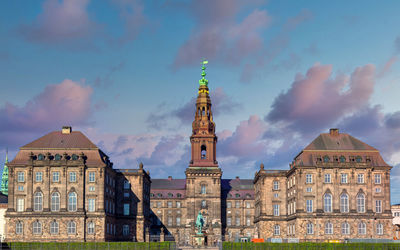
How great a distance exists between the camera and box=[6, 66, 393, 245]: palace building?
339ft

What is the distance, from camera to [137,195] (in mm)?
122812

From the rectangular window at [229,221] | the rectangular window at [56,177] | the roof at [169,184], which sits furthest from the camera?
the roof at [169,184]

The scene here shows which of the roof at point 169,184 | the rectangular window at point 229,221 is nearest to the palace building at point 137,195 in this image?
the rectangular window at point 229,221

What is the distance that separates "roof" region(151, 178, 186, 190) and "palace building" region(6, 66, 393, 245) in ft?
154

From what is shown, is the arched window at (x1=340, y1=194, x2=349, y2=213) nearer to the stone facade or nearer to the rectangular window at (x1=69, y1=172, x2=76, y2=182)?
the stone facade

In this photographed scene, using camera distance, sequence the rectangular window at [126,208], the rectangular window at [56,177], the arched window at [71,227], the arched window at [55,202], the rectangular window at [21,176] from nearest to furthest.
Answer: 1. the arched window at [71,227]
2. the arched window at [55,202]
3. the rectangular window at [21,176]
4. the rectangular window at [56,177]
5. the rectangular window at [126,208]

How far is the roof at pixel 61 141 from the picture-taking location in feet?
355

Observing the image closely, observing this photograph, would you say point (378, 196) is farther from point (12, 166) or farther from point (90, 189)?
point (12, 166)

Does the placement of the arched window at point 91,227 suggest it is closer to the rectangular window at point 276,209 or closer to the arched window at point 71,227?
the arched window at point 71,227

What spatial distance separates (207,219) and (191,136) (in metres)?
21.8

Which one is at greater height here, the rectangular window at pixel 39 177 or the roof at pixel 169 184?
the rectangular window at pixel 39 177

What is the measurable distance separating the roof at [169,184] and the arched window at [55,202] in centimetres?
7039

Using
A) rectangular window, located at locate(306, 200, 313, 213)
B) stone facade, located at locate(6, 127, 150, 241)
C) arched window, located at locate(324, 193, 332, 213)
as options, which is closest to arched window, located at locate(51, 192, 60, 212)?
stone facade, located at locate(6, 127, 150, 241)

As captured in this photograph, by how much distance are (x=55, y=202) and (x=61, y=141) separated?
1232 centimetres
